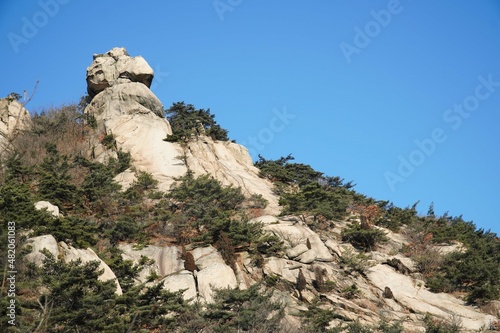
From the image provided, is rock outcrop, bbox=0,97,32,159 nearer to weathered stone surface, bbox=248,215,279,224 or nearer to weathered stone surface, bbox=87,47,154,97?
weathered stone surface, bbox=87,47,154,97

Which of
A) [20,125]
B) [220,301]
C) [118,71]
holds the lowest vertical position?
[220,301]

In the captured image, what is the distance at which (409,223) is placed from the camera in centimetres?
3256

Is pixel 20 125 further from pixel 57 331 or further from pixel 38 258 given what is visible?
pixel 57 331

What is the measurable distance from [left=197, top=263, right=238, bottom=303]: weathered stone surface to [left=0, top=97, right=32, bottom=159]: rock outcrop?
20.5 meters

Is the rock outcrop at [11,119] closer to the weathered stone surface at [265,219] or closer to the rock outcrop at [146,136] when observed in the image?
the rock outcrop at [146,136]

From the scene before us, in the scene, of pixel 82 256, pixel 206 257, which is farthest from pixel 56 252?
pixel 206 257

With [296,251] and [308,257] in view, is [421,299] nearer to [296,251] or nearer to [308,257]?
[308,257]

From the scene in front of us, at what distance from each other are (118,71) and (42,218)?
2563cm

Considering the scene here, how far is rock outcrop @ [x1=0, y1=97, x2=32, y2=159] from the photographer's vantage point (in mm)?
35719

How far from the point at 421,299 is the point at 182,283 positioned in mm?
11630

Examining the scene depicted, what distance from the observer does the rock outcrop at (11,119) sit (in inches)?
1406

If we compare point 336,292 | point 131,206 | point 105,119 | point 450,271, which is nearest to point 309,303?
point 336,292

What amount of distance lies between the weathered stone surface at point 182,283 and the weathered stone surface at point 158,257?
0.66 m

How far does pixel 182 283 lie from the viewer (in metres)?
21.0
